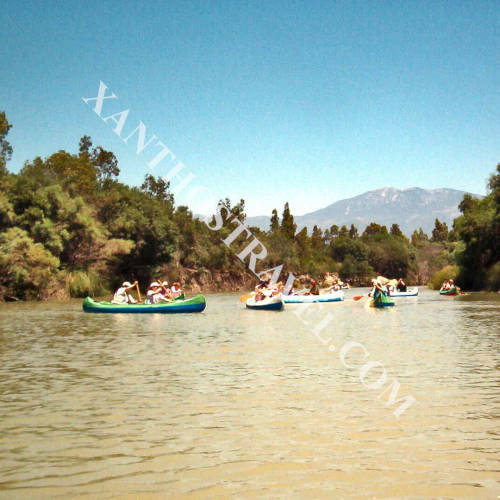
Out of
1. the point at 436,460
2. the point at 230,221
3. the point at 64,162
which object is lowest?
the point at 436,460

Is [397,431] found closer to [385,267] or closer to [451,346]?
[451,346]

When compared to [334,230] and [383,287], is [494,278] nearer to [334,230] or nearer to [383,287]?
[383,287]

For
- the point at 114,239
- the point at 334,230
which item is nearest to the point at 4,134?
the point at 114,239

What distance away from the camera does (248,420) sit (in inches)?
313

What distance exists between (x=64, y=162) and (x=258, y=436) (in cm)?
7251

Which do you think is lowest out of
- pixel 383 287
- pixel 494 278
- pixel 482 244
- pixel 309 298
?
pixel 309 298

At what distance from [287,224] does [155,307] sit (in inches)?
2924

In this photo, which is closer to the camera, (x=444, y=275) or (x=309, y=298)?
(x=309, y=298)

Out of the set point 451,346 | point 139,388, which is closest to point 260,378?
point 139,388

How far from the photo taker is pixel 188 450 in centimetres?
664

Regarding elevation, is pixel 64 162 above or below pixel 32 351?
above

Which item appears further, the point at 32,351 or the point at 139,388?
the point at 32,351

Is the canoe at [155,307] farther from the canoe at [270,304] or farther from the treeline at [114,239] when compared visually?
the treeline at [114,239]

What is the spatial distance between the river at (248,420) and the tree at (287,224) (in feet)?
272
